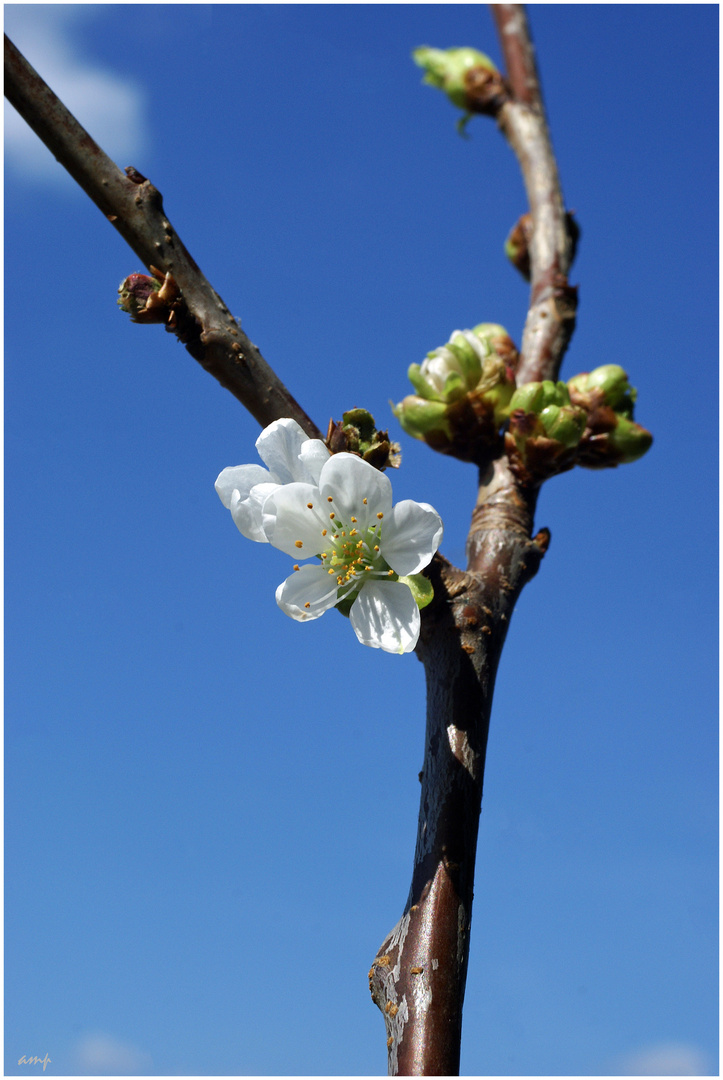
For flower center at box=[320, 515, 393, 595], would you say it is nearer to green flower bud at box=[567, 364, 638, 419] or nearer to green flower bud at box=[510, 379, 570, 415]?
green flower bud at box=[510, 379, 570, 415]

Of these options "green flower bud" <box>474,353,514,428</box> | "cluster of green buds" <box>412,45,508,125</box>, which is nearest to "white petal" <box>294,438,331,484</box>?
"green flower bud" <box>474,353,514,428</box>

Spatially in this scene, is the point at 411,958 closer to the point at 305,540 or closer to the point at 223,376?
the point at 305,540

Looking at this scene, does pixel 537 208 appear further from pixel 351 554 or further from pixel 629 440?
Result: pixel 351 554

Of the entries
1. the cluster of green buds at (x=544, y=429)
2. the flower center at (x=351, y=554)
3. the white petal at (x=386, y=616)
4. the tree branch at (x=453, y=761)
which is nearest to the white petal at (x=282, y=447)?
the flower center at (x=351, y=554)

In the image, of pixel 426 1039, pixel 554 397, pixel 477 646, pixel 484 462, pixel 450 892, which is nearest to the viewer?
pixel 426 1039

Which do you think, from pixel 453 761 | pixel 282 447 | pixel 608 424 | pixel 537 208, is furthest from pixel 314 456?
pixel 537 208

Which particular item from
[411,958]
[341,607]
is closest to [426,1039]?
[411,958]

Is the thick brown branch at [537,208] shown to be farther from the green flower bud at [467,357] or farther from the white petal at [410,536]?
the white petal at [410,536]
